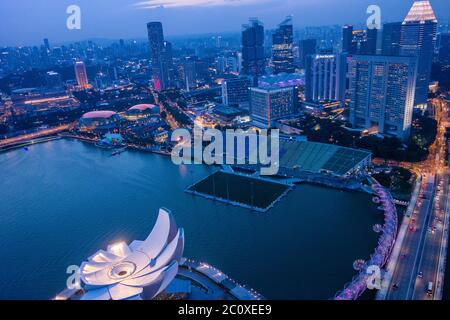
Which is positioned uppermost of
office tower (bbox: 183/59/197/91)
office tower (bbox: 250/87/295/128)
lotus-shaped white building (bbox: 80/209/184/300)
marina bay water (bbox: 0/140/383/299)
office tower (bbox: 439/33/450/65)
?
office tower (bbox: 439/33/450/65)

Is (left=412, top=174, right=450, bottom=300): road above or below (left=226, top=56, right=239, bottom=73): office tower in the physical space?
below

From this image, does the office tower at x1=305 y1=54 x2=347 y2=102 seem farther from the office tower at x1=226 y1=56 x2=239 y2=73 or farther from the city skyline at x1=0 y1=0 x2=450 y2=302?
the office tower at x1=226 y1=56 x2=239 y2=73

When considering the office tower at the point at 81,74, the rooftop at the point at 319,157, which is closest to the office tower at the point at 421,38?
the rooftop at the point at 319,157

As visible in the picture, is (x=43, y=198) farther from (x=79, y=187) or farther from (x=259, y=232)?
(x=259, y=232)

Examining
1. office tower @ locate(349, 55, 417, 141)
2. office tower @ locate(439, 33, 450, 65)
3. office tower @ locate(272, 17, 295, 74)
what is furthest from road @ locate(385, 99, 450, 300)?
office tower @ locate(439, 33, 450, 65)

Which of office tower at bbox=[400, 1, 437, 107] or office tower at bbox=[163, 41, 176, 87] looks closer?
office tower at bbox=[400, 1, 437, 107]

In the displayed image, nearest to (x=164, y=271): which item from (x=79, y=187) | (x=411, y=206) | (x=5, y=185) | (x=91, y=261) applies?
(x=91, y=261)
